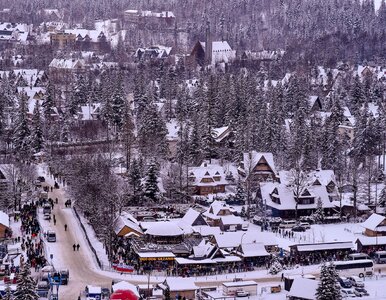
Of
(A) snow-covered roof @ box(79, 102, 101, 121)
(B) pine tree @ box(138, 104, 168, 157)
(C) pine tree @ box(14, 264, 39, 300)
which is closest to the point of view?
(C) pine tree @ box(14, 264, 39, 300)

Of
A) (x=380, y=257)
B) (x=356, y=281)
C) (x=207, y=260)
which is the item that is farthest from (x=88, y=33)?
(x=356, y=281)

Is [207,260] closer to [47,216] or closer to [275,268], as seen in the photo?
[275,268]

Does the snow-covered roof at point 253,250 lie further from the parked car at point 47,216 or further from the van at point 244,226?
the parked car at point 47,216

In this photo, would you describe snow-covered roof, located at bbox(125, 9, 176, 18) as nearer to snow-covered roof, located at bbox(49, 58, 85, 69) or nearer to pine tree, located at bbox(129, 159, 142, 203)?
snow-covered roof, located at bbox(49, 58, 85, 69)

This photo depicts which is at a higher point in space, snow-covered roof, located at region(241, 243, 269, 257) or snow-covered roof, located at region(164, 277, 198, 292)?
snow-covered roof, located at region(241, 243, 269, 257)

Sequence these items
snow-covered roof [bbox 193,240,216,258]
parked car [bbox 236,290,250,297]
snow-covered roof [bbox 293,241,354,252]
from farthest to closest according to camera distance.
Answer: snow-covered roof [bbox 293,241,354,252] < snow-covered roof [bbox 193,240,216,258] < parked car [bbox 236,290,250,297]

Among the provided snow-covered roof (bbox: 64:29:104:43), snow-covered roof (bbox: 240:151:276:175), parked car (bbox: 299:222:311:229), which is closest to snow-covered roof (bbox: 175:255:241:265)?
parked car (bbox: 299:222:311:229)

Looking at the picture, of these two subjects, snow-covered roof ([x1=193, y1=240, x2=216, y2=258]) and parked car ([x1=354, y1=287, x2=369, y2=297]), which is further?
snow-covered roof ([x1=193, y1=240, x2=216, y2=258])
